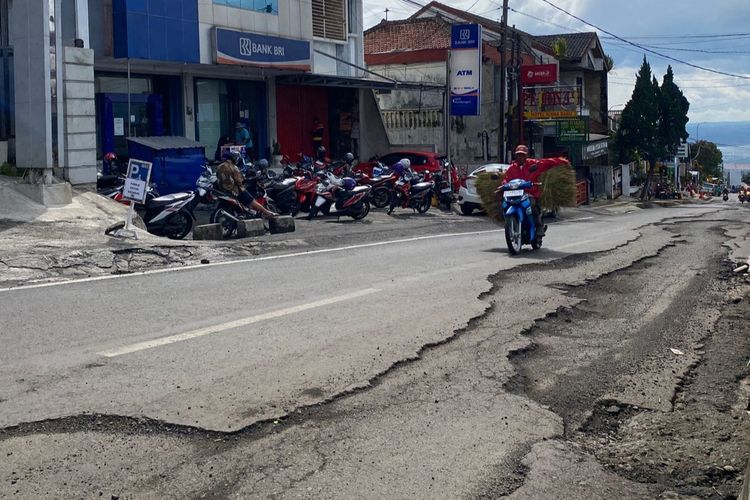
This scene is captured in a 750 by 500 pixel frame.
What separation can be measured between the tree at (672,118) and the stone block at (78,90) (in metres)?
45.4

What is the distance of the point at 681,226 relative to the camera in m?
22.7

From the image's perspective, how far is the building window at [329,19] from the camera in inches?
1109

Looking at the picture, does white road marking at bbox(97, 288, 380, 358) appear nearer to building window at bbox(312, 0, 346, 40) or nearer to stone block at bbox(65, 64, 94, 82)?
stone block at bbox(65, 64, 94, 82)

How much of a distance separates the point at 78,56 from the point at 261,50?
29.7ft

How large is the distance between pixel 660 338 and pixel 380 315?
95.9 inches

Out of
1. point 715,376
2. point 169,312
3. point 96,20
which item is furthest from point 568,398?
point 96,20

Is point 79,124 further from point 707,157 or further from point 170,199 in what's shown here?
point 707,157

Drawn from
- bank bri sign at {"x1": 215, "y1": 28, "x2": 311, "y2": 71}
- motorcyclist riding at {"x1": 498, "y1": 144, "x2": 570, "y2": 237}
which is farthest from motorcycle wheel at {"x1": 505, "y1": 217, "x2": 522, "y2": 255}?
bank bri sign at {"x1": 215, "y1": 28, "x2": 311, "y2": 71}

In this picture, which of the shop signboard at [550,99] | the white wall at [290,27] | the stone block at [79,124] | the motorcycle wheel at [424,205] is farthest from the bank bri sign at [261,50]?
the shop signboard at [550,99]

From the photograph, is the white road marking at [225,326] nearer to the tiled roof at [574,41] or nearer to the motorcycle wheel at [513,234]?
the motorcycle wheel at [513,234]

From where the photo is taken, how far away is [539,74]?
3994cm

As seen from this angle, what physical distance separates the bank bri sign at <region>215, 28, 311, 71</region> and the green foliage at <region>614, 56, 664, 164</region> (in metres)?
33.4

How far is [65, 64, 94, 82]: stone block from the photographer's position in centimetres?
1566

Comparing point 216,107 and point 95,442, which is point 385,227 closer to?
point 216,107
